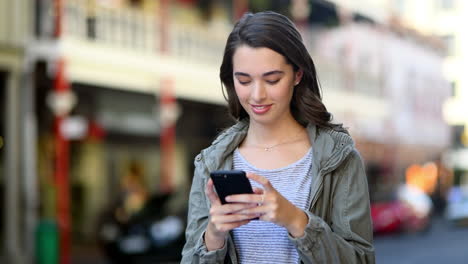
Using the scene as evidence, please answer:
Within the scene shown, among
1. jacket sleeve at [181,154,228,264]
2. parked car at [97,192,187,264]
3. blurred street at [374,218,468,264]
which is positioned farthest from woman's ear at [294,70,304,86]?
blurred street at [374,218,468,264]

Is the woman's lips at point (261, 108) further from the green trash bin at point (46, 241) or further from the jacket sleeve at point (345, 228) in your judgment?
the green trash bin at point (46, 241)

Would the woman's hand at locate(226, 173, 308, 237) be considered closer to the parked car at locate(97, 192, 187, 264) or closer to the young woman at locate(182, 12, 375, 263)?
the young woman at locate(182, 12, 375, 263)

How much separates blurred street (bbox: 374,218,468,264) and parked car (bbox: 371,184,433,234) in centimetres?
29

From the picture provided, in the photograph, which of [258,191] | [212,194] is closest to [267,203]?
[258,191]

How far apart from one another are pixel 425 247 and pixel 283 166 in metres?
16.4

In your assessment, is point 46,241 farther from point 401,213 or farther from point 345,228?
point 401,213

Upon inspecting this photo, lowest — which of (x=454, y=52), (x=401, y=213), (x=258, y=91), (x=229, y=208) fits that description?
(x=401, y=213)

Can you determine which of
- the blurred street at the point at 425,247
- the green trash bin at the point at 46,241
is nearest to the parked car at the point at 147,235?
the green trash bin at the point at 46,241

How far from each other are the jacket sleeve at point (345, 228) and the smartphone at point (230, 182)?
229mm

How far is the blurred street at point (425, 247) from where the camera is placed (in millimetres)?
14953

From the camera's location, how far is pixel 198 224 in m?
2.40

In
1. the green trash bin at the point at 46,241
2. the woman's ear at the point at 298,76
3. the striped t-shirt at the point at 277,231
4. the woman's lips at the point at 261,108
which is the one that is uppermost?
the woman's ear at the point at 298,76

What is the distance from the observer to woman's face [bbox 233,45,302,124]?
2.28m

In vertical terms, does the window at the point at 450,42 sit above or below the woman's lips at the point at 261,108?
above
